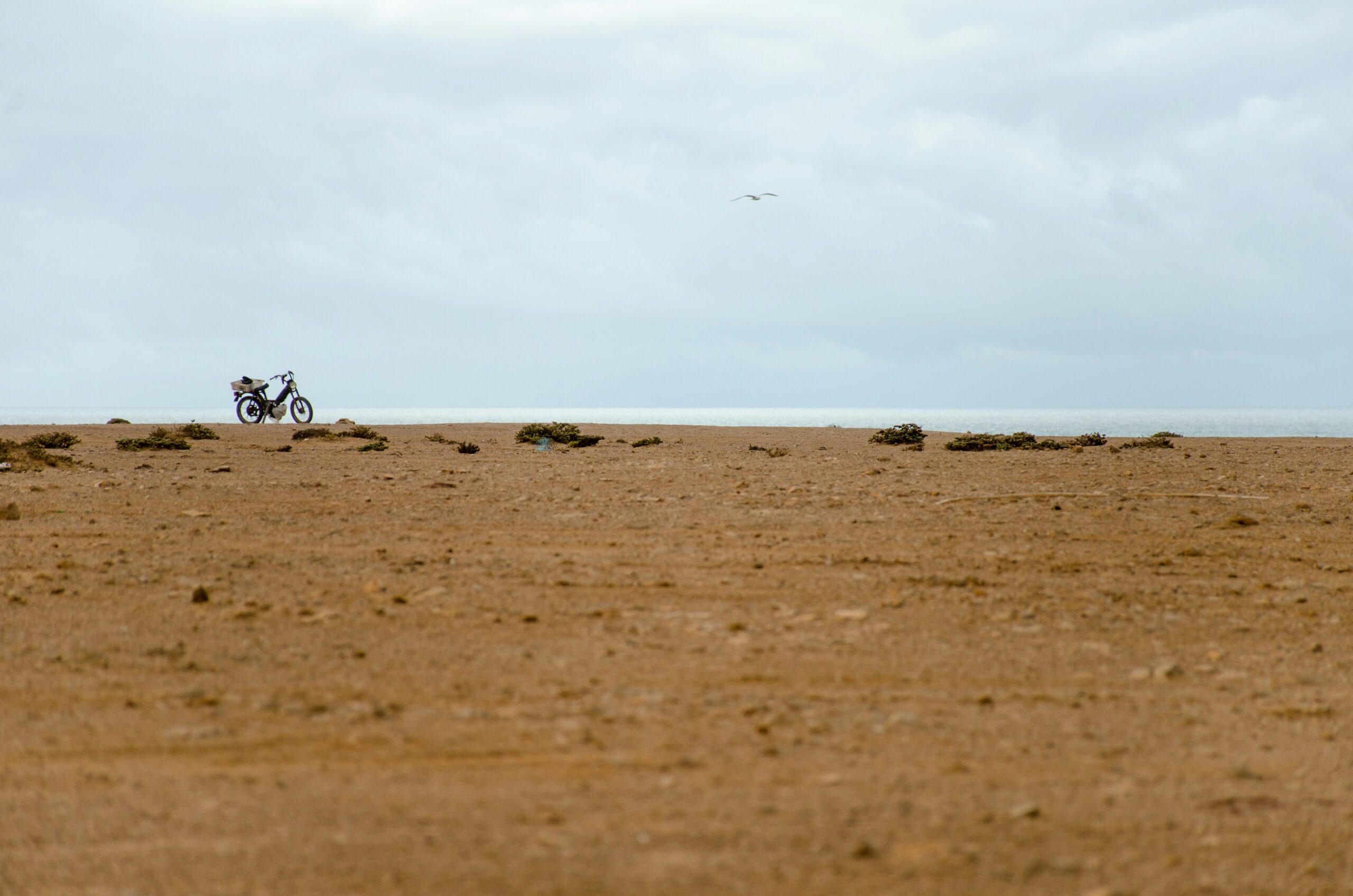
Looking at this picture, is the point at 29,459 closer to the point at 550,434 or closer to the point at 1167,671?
the point at 550,434

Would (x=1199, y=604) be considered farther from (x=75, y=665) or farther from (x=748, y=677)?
(x=75, y=665)

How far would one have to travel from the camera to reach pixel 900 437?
2280 centimetres

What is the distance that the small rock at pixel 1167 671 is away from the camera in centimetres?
514

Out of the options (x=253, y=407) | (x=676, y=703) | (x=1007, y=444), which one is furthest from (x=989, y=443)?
(x=253, y=407)

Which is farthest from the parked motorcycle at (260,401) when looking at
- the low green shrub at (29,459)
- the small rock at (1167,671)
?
the small rock at (1167,671)

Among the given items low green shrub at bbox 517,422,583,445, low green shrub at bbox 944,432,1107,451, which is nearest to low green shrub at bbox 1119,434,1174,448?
low green shrub at bbox 944,432,1107,451

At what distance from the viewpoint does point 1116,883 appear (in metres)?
3.10

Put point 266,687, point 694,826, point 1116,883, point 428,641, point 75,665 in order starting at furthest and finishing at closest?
1. point 428,641
2. point 75,665
3. point 266,687
4. point 694,826
5. point 1116,883

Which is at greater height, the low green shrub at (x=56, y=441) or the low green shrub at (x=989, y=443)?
the low green shrub at (x=989, y=443)

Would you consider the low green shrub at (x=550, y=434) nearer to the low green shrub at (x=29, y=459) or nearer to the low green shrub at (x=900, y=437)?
the low green shrub at (x=900, y=437)

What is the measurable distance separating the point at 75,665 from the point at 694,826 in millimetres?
3371

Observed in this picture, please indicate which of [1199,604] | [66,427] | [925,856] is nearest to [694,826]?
[925,856]

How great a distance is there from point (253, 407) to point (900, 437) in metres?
21.7

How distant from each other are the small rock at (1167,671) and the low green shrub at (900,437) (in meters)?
16.4
